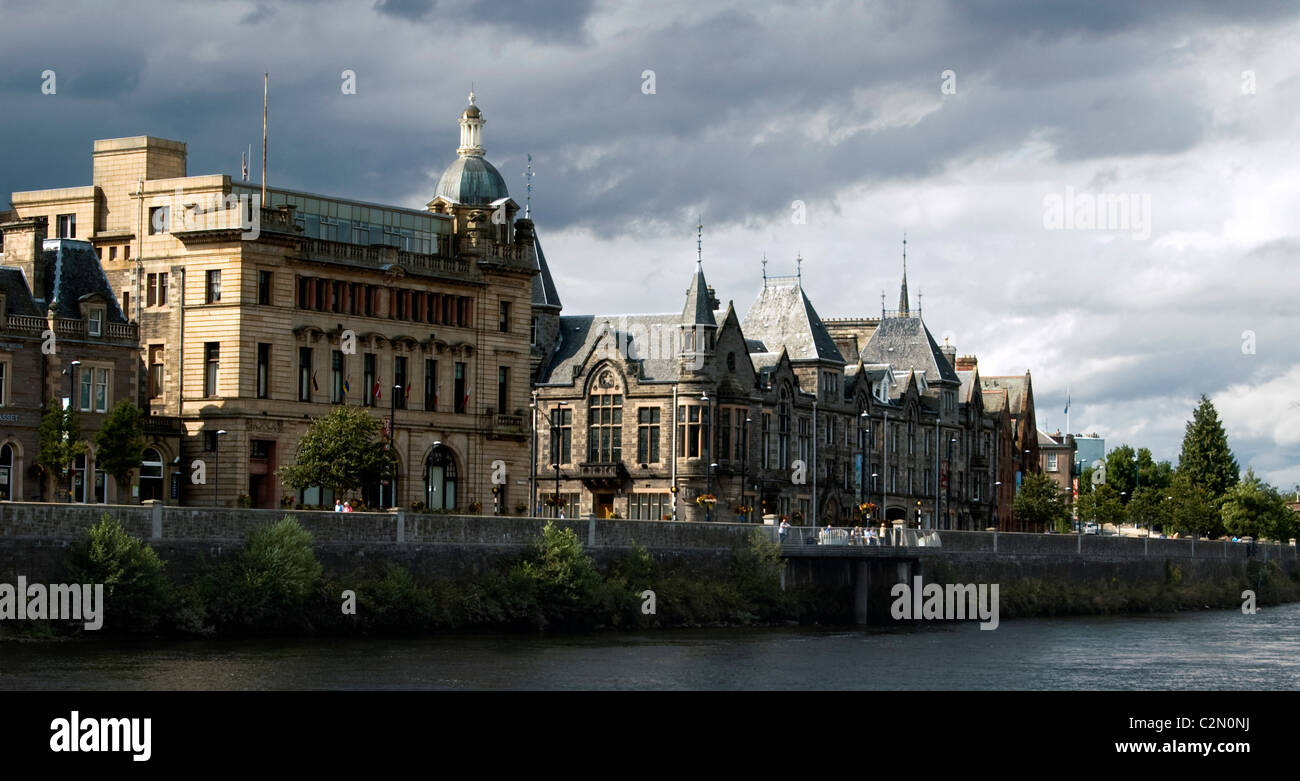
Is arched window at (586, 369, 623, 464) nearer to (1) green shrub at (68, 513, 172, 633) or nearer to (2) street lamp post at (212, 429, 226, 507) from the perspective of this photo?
(2) street lamp post at (212, 429, 226, 507)

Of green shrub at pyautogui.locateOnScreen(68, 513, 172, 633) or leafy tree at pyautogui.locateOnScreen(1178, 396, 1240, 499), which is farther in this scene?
leafy tree at pyautogui.locateOnScreen(1178, 396, 1240, 499)

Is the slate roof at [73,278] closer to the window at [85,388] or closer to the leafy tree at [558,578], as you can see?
the window at [85,388]

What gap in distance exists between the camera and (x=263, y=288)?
9238cm

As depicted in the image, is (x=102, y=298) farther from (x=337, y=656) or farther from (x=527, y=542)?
(x=337, y=656)

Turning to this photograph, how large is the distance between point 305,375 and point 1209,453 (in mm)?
105054

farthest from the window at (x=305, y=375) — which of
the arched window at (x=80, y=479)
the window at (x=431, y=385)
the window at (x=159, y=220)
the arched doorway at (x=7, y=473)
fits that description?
the arched doorway at (x=7, y=473)

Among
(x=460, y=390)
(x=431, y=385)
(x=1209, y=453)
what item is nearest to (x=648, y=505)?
(x=460, y=390)

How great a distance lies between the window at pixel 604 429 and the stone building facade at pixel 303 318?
43.2 feet

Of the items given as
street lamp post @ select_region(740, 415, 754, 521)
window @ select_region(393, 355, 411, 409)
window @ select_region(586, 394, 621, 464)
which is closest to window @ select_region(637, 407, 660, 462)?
window @ select_region(586, 394, 621, 464)

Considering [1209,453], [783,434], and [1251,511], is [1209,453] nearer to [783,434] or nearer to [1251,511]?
[1251,511]

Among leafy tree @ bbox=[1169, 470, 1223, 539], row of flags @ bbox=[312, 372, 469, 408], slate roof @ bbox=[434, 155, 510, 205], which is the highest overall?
slate roof @ bbox=[434, 155, 510, 205]

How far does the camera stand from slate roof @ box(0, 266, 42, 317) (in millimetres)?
83250

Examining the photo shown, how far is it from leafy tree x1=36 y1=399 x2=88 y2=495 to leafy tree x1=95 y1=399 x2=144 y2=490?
34.5 inches

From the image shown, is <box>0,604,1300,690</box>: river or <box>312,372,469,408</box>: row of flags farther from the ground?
<box>312,372,469,408</box>: row of flags
